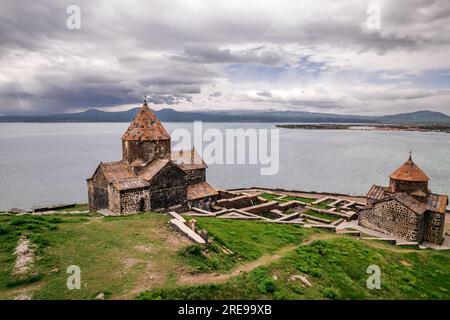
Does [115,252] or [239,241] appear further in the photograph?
[239,241]

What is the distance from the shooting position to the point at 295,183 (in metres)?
48.0

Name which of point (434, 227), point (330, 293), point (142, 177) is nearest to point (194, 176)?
point (142, 177)

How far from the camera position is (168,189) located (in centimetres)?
2095

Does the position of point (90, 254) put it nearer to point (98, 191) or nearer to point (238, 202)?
point (98, 191)

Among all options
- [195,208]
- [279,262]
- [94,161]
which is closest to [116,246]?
[279,262]

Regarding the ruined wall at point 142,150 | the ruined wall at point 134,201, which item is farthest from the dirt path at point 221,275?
the ruined wall at point 142,150

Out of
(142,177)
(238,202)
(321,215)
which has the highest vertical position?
(142,177)

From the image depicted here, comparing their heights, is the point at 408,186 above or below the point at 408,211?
above

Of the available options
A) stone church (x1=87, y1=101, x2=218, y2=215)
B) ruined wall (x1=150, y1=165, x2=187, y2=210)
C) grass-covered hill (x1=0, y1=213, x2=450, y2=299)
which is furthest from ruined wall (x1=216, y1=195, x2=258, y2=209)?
grass-covered hill (x1=0, y1=213, x2=450, y2=299)

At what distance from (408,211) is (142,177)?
18.2m

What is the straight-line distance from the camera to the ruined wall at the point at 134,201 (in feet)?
62.0

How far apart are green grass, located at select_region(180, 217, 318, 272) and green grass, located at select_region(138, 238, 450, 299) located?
1474mm

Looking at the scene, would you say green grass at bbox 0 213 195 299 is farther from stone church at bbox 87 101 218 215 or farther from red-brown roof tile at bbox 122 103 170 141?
red-brown roof tile at bbox 122 103 170 141

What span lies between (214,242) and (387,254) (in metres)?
9.44
